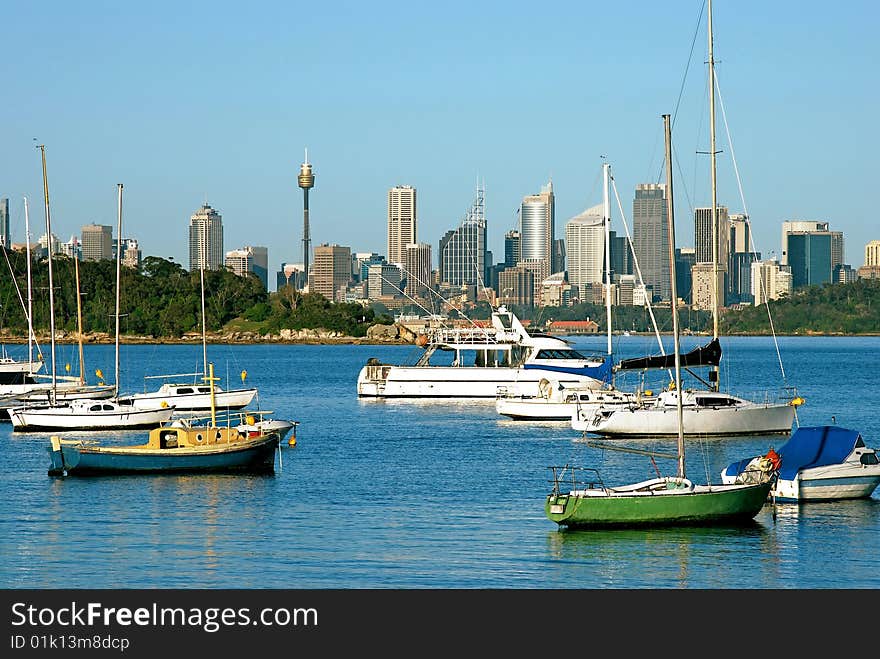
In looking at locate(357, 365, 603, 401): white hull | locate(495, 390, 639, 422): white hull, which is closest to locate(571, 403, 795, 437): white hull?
locate(495, 390, 639, 422): white hull

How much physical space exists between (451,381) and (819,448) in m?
45.4

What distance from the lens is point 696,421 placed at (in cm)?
5366

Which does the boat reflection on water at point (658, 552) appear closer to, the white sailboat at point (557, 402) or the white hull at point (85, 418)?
the white sailboat at point (557, 402)

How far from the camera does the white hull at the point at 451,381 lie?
78.2 metres

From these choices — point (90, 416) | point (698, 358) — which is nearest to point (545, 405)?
point (698, 358)

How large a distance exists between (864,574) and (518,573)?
688 cm

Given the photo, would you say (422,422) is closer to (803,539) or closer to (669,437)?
(669,437)

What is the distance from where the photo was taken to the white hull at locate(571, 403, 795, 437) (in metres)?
53.8

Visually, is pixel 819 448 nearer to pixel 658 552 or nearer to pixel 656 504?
pixel 656 504

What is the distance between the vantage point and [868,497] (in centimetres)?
3688

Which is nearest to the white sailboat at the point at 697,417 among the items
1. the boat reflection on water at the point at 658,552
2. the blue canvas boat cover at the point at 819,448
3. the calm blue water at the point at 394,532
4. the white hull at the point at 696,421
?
the white hull at the point at 696,421

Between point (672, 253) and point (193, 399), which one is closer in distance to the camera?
point (672, 253)

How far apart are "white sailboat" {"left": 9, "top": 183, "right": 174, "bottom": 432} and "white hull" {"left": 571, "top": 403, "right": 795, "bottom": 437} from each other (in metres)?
17.8

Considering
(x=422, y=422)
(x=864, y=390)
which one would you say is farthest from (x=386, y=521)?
(x=864, y=390)
